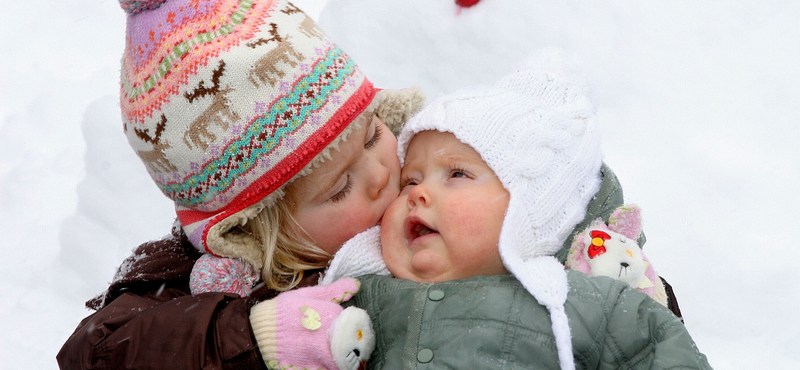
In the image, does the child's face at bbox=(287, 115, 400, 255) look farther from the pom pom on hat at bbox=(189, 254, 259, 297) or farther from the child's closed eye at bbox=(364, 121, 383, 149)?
the pom pom on hat at bbox=(189, 254, 259, 297)

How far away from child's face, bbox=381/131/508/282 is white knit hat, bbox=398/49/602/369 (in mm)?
41

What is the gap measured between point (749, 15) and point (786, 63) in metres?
0.32

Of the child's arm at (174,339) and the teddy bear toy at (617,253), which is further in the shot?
the teddy bear toy at (617,253)

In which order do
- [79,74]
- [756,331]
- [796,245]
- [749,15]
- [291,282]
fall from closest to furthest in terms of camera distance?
[291,282], [756,331], [796,245], [749,15], [79,74]

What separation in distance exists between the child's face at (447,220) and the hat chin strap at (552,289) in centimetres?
10

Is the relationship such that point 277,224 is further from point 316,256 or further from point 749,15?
point 749,15

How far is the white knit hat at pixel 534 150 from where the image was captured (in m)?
1.89

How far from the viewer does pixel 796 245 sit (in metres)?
2.91

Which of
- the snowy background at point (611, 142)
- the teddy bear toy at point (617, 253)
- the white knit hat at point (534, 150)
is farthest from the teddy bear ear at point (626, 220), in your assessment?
the snowy background at point (611, 142)

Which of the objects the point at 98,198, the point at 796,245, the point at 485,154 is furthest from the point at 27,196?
the point at 796,245

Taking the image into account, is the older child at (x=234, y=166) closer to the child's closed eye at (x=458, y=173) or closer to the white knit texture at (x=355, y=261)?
the white knit texture at (x=355, y=261)

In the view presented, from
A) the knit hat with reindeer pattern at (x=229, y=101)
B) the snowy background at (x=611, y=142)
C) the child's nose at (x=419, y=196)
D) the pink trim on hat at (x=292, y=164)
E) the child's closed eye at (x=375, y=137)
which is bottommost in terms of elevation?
the snowy background at (x=611, y=142)

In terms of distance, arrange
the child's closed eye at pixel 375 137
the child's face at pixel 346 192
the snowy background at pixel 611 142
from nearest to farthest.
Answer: the child's face at pixel 346 192 < the child's closed eye at pixel 375 137 < the snowy background at pixel 611 142

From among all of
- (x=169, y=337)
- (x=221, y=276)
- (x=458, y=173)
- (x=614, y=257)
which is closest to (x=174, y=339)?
(x=169, y=337)
